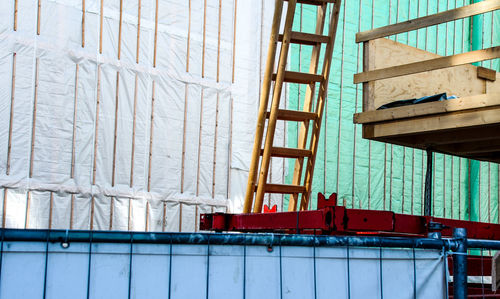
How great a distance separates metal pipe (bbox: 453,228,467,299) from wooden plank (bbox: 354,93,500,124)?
1.92 metres

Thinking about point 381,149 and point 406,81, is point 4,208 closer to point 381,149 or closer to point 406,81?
point 406,81

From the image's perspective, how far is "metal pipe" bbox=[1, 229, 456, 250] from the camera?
2205 millimetres

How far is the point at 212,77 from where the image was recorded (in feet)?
39.0

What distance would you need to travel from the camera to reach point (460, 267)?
123 inches

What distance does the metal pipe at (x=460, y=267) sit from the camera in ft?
10.2

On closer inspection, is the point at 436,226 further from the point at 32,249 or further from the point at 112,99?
the point at 112,99

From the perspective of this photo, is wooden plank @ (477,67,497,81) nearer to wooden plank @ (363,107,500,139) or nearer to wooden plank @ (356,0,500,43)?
wooden plank @ (356,0,500,43)

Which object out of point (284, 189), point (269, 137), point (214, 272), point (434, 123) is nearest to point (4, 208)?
point (284, 189)

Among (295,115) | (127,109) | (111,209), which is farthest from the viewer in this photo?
(127,109)

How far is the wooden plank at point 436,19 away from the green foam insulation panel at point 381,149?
283 inches

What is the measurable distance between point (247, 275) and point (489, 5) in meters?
3.33

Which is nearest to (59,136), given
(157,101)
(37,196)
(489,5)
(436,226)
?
(37,196)

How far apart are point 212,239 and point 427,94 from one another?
405 cm

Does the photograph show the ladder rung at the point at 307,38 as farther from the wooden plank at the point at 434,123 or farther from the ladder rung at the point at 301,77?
the wooden plank at the point at 434,123
